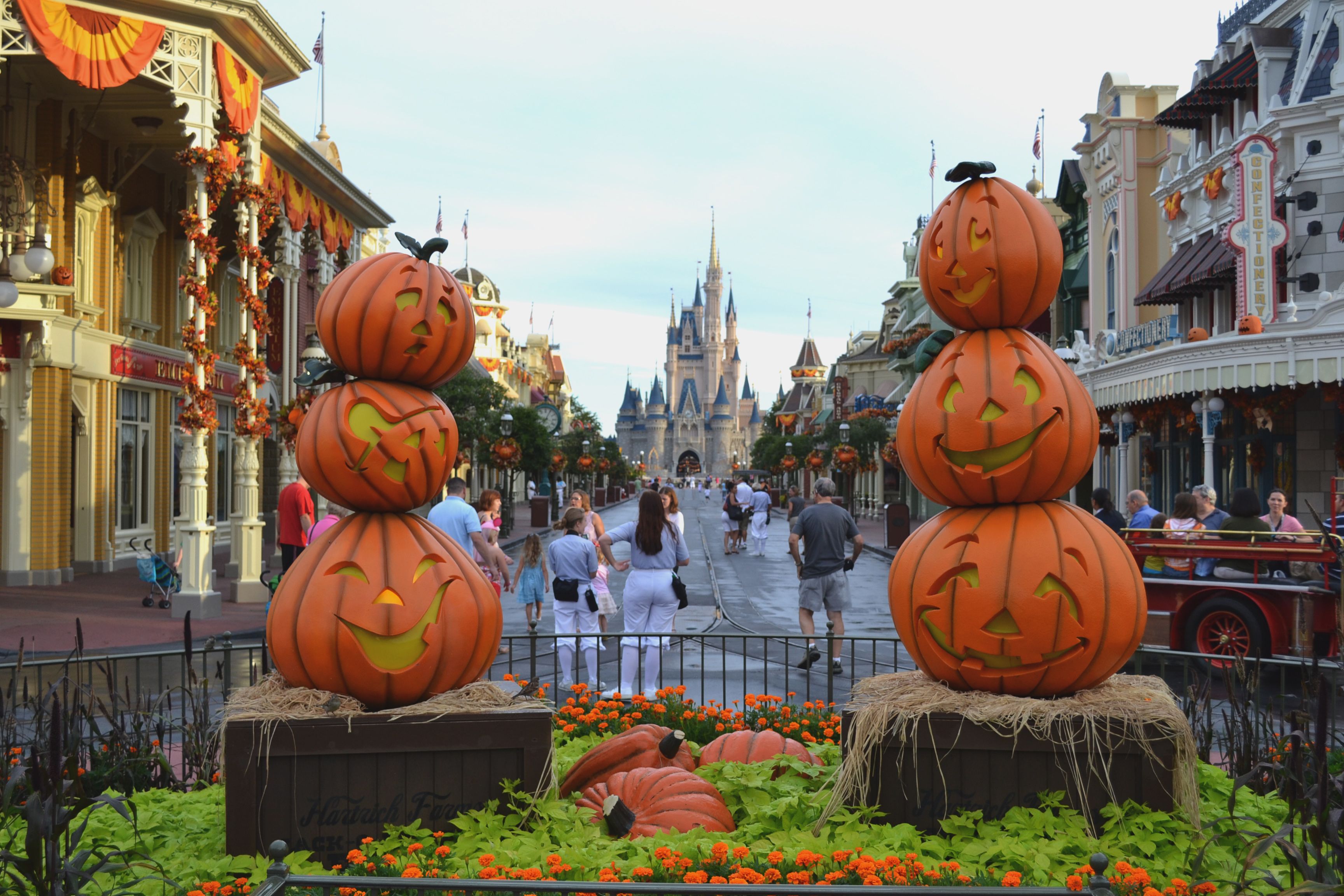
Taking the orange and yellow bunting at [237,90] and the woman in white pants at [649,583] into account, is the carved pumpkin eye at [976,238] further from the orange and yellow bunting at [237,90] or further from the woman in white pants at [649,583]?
the orange and yellow bunting at [237,90]

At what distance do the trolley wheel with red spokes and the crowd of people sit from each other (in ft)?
1.03

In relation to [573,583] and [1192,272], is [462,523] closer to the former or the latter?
[573,583]

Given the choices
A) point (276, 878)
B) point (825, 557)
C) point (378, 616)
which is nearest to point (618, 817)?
point (378, 616)

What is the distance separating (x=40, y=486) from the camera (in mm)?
18688

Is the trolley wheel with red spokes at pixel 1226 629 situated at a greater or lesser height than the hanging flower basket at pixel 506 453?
lesser

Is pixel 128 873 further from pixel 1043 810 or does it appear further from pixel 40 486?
pixel 40 486

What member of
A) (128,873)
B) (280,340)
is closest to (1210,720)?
(128,873)

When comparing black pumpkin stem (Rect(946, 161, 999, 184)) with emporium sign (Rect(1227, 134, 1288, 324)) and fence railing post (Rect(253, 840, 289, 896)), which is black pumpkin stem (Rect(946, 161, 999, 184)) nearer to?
fence railing post (Rect(253, 840, 289, 896))

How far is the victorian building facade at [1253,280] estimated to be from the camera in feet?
59.0

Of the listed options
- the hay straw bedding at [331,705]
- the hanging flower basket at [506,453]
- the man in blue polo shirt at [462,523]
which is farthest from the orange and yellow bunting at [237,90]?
the hanging flower basket at [506,453]

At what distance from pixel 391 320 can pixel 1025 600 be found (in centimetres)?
288

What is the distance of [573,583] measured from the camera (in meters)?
10.1

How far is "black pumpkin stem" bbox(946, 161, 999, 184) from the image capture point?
5.04m

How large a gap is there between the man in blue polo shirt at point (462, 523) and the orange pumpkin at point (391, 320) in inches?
184
